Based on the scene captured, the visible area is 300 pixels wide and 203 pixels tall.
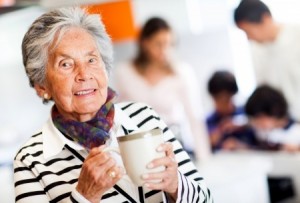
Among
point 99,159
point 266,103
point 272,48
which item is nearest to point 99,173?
point 99,159

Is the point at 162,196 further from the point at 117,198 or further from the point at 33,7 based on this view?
the point at 33,7

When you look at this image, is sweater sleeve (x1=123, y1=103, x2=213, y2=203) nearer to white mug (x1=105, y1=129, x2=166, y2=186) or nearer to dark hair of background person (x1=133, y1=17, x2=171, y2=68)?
white mug (x1=105, y1=129, x2=166, y2=186)

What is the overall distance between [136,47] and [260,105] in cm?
50

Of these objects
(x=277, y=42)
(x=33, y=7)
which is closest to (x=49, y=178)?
(x=33, y=7)

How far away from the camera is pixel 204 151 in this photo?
0.69m

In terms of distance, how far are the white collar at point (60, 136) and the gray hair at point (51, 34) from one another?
45 mm

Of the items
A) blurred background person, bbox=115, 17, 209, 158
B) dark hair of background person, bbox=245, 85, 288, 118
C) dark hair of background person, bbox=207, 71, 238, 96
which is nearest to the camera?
blurred background person, bbox=115, 17, 209, 158

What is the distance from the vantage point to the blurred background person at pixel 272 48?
1.92ft

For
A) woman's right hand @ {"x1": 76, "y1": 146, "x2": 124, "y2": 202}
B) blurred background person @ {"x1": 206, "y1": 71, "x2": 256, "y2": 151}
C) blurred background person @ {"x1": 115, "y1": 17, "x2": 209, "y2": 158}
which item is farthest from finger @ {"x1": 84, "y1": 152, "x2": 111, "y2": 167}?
blurred background person @ {"x1": 206, "y1": 71, "x2": 256, "y2": 151}

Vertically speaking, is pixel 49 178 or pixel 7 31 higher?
pixel 7 31

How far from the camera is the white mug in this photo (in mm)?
373

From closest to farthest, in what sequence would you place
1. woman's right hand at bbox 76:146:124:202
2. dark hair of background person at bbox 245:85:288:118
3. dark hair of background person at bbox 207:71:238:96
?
woman's right hand at bbox 76:146:124:202
dark hair of background person at bbox 245:85:288:118
dark hair of background person at bbox 207:71:238:96

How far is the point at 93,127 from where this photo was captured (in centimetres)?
42

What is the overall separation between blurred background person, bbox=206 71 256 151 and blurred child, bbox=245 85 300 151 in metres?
0.03
